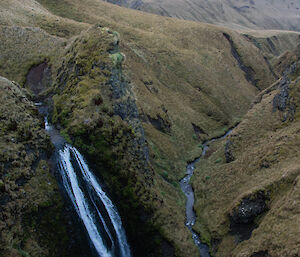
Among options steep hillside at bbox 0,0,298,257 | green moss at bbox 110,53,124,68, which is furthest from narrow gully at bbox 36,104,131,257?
green moss at bbox 110,53,124,68

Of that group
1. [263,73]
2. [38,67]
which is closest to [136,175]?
[38,67]

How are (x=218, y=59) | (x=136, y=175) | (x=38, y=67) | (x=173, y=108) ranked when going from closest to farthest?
(x=136, y=175) → (x=38, y=67) → (x=173, y=108) → (x=218, y=59)

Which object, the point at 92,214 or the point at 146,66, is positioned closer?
the point at 92,214

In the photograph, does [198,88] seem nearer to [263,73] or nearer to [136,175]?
[263,73]

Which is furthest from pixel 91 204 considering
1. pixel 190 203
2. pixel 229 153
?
pixel 229 153

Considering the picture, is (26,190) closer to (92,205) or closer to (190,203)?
(92,205)

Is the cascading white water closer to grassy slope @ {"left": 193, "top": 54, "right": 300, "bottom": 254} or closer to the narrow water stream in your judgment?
the narrow water stream

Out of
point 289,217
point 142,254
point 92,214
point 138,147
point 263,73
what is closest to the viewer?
point 92,214
